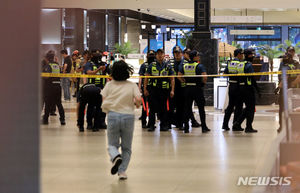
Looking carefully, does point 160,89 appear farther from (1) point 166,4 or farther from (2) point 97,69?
(1) point 166,4

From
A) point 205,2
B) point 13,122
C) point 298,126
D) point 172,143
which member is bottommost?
point 172,143

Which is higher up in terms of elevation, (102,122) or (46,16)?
(46,16)

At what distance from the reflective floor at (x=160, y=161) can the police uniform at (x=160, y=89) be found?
18.4 inches

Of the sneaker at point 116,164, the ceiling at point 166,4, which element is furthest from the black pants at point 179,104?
the ceiling at point 166,4

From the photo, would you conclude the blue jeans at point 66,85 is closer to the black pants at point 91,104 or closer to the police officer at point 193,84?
the black pants at point 91,104

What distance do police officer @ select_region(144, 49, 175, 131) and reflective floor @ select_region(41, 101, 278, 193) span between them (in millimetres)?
447

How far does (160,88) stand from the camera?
12617 mm

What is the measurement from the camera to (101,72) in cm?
1271

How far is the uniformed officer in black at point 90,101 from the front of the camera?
1235 cm

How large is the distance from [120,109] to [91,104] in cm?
576

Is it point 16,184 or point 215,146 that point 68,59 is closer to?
point 215,146

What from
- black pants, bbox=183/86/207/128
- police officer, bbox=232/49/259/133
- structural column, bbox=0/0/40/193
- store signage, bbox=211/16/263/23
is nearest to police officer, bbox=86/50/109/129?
Answer: black pants, bbox=183/86/207/128

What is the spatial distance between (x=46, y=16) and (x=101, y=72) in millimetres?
25552

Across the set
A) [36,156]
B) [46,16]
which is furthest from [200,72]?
[46,16]
